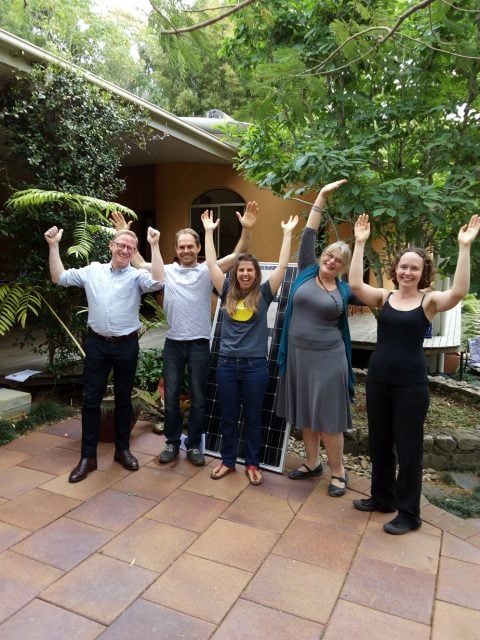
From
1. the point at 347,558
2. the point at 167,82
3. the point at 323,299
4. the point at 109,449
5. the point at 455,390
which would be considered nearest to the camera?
the point at 347,558

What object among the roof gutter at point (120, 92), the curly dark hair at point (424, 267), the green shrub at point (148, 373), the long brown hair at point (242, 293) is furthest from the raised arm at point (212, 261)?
the roof gutter at point (120, 92)

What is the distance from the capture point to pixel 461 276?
8.39 ft

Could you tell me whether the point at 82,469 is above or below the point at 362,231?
below

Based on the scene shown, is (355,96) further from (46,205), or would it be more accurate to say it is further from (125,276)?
(46,205)

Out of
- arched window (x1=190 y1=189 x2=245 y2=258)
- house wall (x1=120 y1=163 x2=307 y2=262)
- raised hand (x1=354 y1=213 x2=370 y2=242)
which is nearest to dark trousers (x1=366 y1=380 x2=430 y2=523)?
raised hand (x1=354 y1=213 x2=370 y2=242)

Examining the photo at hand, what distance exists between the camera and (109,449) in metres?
3.84

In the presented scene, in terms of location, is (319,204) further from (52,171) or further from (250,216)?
(52,171)

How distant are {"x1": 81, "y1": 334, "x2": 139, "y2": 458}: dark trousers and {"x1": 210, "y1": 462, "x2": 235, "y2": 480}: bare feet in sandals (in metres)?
0.79

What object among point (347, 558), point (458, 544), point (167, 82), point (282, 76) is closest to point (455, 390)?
point (458, 544)

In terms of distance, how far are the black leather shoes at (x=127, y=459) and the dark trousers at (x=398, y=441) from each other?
169cm

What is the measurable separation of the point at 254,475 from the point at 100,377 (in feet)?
4.18

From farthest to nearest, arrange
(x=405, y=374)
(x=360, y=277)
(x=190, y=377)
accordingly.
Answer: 1. (x=190, y=377)
2. (x=360, y=277)
3. (x=405, y=374)

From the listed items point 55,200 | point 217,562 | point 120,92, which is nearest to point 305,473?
point 217,562

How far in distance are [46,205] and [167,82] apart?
20673mm
